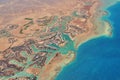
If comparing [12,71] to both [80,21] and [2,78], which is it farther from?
[80,21]

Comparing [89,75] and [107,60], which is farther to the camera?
[107,60]

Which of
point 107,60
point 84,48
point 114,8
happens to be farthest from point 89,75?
point 114,8

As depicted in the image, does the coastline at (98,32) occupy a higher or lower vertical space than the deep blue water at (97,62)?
higher

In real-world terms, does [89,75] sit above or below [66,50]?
below

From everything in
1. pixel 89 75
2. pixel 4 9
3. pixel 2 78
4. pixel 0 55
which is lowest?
pixel 2 78

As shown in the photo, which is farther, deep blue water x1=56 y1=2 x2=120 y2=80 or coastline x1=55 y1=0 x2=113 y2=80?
coastline x1=55 y1=0 x2=113 y2=80

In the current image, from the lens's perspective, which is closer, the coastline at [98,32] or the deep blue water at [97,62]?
the deep blue water at [97,62]

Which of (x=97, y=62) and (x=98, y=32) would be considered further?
(x=98, y=32)

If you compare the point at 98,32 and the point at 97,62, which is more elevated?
the point at 98,32
